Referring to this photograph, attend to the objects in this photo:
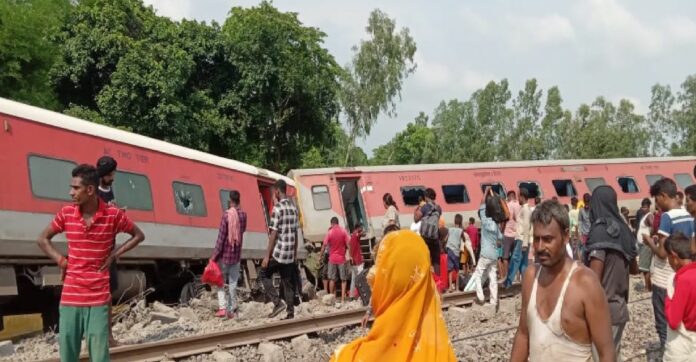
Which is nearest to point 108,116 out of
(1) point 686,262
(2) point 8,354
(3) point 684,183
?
(2) point 8,354

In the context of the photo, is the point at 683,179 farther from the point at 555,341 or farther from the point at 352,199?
the point at 555,341

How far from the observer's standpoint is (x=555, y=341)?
361 cm

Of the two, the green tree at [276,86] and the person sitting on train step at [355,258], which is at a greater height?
the green tree at [276,86]

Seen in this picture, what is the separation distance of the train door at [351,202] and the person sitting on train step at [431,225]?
1034 centimetres

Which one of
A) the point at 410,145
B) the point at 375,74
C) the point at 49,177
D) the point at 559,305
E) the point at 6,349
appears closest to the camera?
the point at 559,305

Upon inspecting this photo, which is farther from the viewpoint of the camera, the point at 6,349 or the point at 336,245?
the point at 336,245

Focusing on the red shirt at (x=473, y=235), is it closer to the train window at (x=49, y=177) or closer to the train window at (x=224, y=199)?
the train window at (x=224, y=199)

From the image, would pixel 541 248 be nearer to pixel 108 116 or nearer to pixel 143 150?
pixel 143 150

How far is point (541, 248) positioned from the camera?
3670 mm

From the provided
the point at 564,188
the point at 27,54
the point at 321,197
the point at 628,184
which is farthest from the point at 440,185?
the point at 27,54

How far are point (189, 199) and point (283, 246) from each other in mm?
5604

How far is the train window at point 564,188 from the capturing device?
2483 cm

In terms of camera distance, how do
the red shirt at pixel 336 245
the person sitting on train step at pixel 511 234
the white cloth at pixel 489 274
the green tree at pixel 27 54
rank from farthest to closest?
the green tree at pixel 27 54 < the red shirt at pixel 336 245 < the person sitting on train step at pixel 511 234 < the white cloth at pixel 489 274

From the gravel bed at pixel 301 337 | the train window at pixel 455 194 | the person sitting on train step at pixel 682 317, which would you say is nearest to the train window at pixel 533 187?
the train window at pixel 455 194
